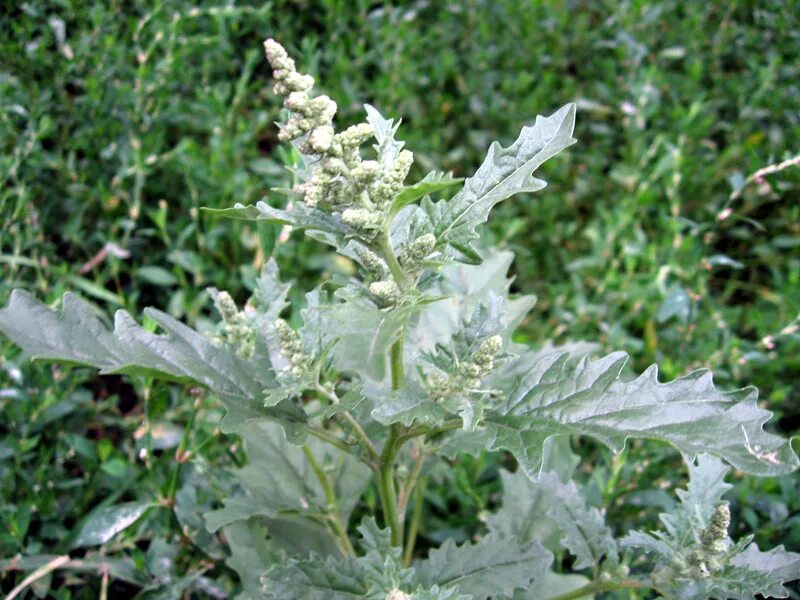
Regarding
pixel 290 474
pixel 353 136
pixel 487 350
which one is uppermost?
pixel 353 136

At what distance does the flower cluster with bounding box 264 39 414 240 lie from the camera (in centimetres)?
123

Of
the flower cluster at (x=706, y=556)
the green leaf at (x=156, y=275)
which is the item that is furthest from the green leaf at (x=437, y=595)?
the green leaf at (x=156, y=275)

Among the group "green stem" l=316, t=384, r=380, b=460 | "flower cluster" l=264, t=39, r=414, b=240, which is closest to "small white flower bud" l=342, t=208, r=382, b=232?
"flower cluster" l=264, t=39, r=414, b=240

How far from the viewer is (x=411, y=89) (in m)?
3.40

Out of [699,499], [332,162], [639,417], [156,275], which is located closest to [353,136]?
[332,162]

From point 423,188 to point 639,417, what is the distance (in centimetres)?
51

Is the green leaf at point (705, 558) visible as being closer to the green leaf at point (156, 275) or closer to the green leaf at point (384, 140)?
the green leaf at point (384, 140)

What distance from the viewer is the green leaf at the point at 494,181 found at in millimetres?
1289

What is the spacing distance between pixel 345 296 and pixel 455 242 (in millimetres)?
196

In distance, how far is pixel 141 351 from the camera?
1.42m

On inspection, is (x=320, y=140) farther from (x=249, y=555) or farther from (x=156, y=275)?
(x=156, y=275)

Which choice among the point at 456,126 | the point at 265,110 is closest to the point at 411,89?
the point at 456,126

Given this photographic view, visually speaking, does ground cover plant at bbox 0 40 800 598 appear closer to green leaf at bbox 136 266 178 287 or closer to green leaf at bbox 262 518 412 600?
green leaf at bbox 262 518 412 600

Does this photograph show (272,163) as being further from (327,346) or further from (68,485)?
(327,346)
